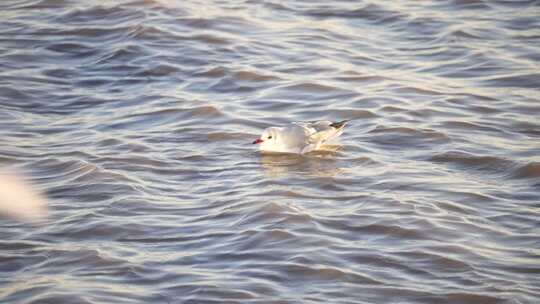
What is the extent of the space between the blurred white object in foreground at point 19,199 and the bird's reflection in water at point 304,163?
1.94 m

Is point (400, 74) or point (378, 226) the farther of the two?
point (400, 74)

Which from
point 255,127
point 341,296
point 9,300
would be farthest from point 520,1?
point 9,300

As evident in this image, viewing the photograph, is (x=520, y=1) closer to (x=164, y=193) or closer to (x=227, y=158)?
(x=227, y=158)

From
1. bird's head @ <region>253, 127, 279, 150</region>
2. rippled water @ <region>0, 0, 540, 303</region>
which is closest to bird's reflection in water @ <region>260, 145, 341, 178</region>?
rippled water @ <region>0, 0, 540, 303</region>

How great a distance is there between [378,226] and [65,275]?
2234 mm

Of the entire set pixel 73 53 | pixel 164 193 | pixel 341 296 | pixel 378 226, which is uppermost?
pixel 73 53

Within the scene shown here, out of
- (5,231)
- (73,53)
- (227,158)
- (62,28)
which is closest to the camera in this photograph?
(5,231)

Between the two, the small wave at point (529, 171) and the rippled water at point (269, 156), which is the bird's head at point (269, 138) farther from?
the small wave at point (529, 171)

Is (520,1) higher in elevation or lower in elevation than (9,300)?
higher

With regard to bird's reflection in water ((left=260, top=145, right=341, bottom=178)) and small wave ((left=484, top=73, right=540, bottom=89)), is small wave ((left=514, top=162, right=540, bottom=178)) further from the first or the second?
small wave ((left=484, top=73, right=540, bottom=89))

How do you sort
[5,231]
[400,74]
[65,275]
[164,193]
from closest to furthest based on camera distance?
1. [65,275]
2. [5,231]
3. [164,193]
4. [400,74]

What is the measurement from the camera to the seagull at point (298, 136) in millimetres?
9711

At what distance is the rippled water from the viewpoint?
7.20 meters

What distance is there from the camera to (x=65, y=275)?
7168 mm
